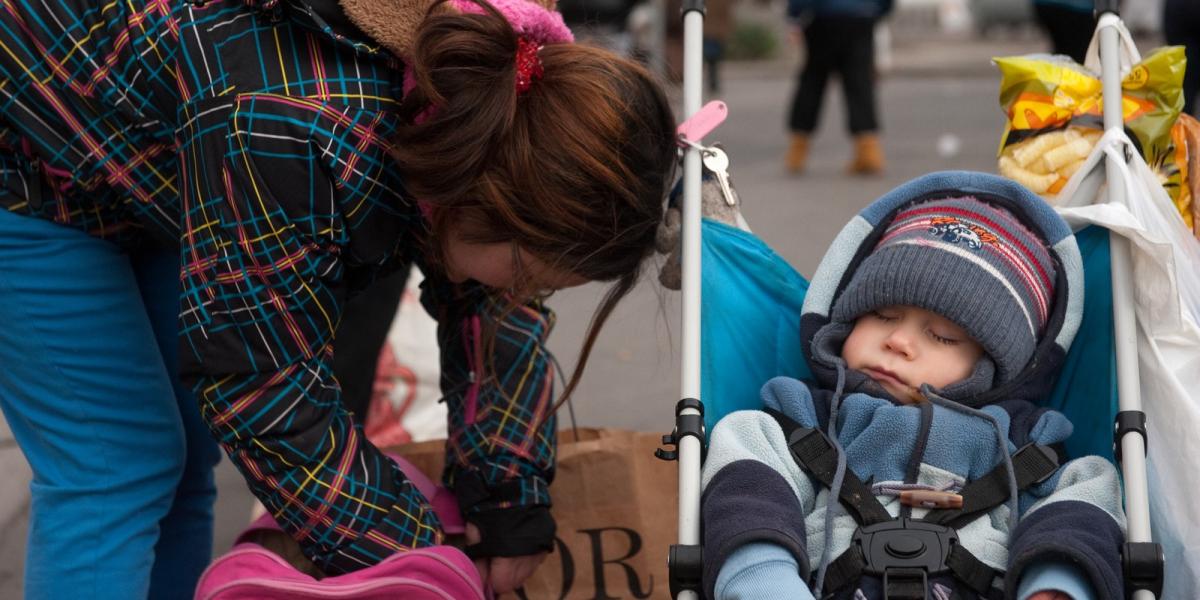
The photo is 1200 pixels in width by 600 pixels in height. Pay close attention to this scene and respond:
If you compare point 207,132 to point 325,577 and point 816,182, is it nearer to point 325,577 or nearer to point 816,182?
point 325,577

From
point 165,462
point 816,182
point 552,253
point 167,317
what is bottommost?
point 816,182

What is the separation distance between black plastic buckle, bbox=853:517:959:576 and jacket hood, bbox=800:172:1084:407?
0.28m

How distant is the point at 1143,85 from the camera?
254 cm

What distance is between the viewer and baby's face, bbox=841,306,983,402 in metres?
2.27

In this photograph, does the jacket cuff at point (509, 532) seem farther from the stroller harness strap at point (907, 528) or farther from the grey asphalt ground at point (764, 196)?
the stroller harness strap at point (907, 528)

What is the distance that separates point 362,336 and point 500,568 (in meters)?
0.75

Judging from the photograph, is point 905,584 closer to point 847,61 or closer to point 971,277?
point 971,277

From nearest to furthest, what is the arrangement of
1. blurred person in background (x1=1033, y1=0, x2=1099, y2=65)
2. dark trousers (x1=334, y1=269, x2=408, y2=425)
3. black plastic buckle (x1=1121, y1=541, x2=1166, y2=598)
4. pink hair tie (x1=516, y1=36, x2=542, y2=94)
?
1. black plastic buckle (x1=1121, y1=541, x2=1166, y2=598)
2. pink hair tie (x1=516, y1=36, x2=542, y2=94)
3. dark trousers (x1=334, y1=269, x2=408, y2=425)
4. blurred person in background (x1=1033, y1=0, x2=1099, y2=65)

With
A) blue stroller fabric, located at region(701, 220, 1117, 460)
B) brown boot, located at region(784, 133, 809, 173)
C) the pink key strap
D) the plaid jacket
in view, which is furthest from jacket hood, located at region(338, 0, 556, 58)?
brown boot, located at region(784, 133, 809, 173)

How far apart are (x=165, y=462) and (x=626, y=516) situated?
0.86 meters

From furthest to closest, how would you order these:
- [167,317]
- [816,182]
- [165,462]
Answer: [816,182]
[167,317]
[165,462]

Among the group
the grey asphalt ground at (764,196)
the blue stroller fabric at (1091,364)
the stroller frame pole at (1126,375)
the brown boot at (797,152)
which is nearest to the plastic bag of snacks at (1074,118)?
the stroller frame pole at (1126,375)

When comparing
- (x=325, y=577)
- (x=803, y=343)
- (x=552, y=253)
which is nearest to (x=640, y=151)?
(x=552, y=253)

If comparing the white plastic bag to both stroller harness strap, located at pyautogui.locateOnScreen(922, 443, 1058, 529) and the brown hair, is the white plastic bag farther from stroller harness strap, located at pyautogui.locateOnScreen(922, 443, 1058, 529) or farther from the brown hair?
the brown hair
